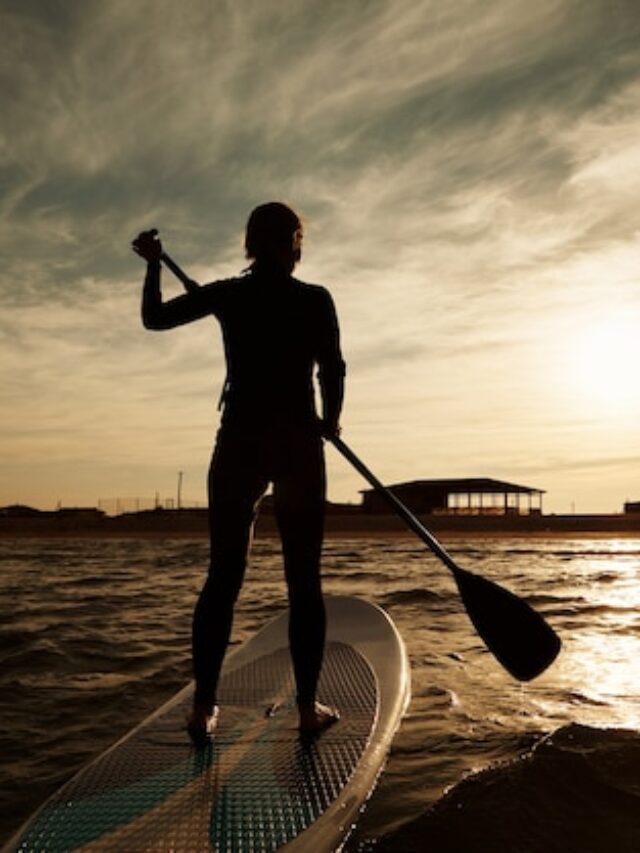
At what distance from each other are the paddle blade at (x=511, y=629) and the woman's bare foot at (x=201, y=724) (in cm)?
135

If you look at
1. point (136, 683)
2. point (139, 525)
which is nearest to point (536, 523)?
point (139, 525)

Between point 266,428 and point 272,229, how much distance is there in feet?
2.80

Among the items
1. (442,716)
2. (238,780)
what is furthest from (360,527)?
(238,780)

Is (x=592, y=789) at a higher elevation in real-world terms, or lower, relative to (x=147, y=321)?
lower

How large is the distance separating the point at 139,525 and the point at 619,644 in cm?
5370

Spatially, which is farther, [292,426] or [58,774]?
[58,774]

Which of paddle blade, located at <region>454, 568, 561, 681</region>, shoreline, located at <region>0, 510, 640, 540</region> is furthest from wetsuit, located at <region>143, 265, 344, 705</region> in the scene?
shoreline, located at <region>0, 510, 640, 540</region>

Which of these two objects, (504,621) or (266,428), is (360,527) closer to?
(504,621)

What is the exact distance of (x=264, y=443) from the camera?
3.18m

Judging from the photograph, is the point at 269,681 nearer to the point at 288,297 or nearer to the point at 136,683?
the point at 136,683

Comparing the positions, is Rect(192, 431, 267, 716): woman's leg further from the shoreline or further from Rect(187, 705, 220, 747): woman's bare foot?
the shoreline

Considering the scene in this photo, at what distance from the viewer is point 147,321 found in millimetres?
3307

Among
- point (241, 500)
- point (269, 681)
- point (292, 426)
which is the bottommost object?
point (269, 681)

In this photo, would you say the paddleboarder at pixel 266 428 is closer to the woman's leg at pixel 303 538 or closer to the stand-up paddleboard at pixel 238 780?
the woman's leg at pixel 303 538
